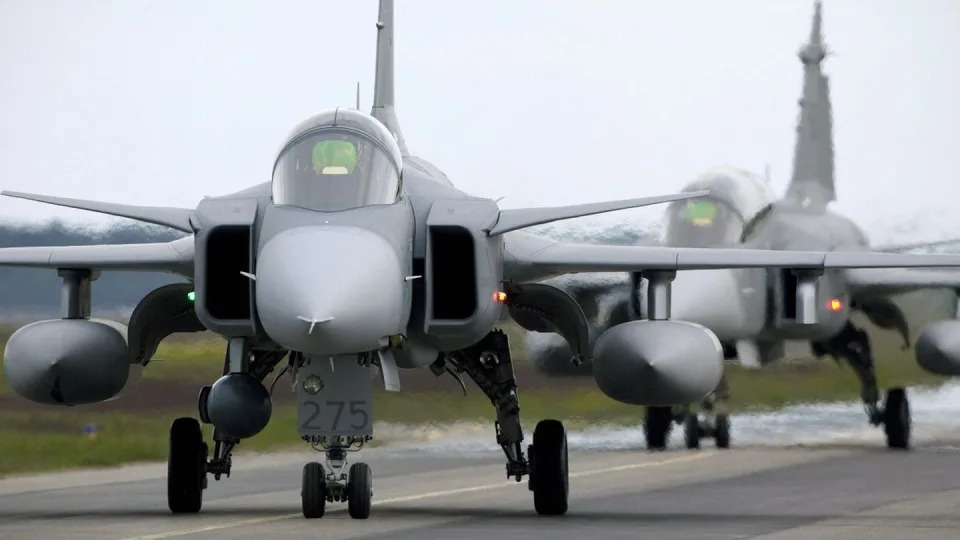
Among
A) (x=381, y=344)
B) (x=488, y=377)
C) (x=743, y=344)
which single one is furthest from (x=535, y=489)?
(x=743, y=344)

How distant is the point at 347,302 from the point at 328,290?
0.45 feet

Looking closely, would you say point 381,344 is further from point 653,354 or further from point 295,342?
point 653,354

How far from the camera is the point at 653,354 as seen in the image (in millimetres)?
13570

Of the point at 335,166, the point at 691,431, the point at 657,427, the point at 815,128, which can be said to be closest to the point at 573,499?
the point at 335,166

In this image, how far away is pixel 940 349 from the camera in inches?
840

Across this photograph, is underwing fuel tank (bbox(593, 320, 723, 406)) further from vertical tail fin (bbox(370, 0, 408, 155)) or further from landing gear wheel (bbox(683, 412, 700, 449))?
landing gear wheel (bbox(683, 412, 700, 449))

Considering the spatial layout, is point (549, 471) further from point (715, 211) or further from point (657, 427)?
point (715, 211)

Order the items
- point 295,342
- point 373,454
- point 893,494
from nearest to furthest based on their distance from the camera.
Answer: point 295,342 < point 893,494 < point 373,454

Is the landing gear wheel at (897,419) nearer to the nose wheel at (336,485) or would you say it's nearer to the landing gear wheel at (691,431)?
the landing gear wheel at (691,431)

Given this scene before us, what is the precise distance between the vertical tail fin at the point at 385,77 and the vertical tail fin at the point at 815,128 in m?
11.6

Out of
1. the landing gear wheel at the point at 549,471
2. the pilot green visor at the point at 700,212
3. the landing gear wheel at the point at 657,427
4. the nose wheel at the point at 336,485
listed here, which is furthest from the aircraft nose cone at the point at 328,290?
the pilot green visor at the point at 700,212

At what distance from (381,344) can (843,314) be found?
1220 centimetres

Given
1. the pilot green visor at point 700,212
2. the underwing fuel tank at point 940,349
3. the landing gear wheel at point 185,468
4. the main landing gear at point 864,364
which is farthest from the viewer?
the main landing gear at point 864,364

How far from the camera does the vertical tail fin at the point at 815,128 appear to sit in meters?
28.3
